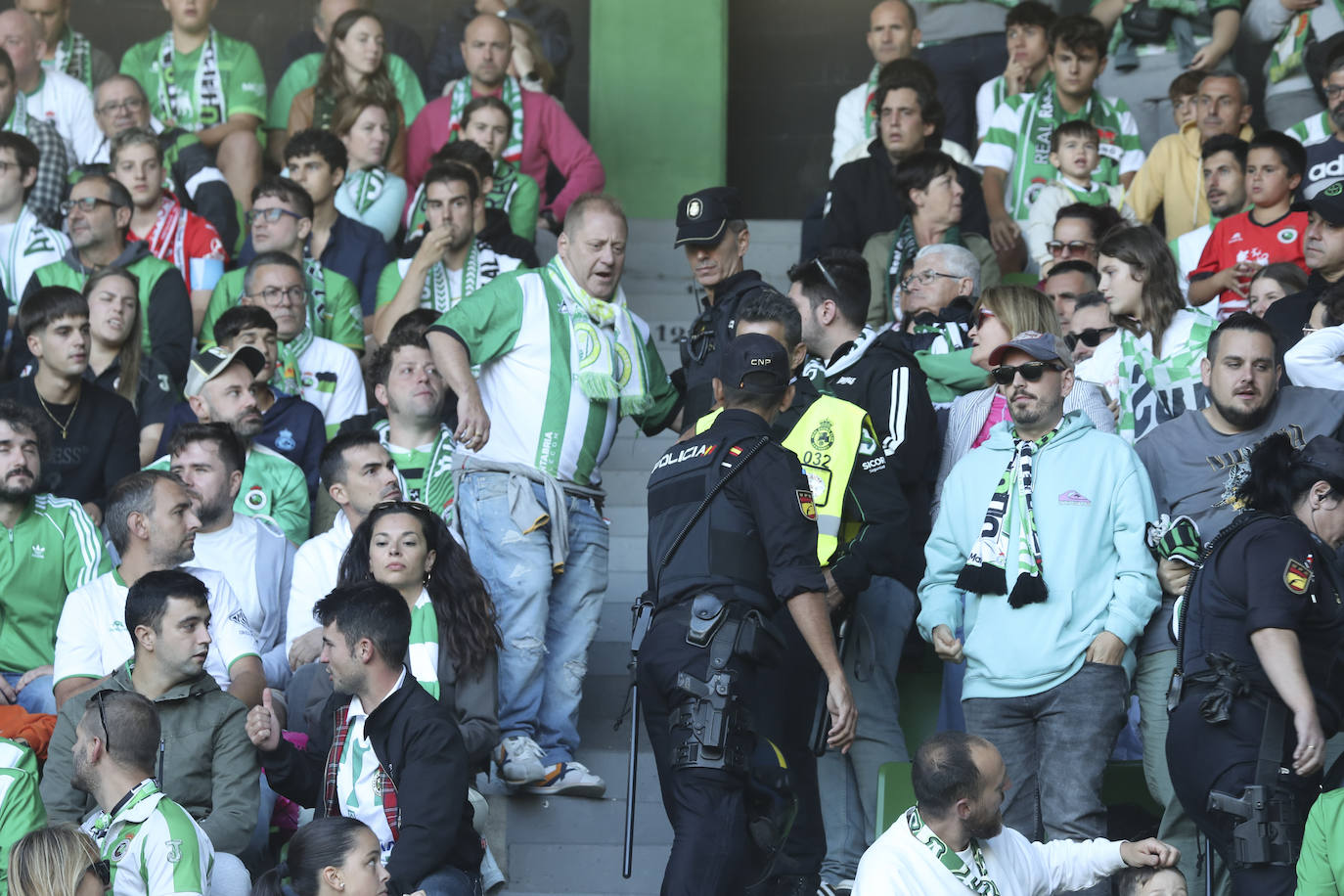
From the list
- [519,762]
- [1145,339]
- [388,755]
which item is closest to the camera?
[388,755]

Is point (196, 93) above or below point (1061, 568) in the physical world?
above

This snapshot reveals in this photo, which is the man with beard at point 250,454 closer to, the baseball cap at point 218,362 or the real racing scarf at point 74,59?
the baseball cap at point 218,362

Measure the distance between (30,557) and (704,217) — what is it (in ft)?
8.43

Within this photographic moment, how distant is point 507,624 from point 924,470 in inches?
59.7

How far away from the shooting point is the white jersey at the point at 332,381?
762 centimetres

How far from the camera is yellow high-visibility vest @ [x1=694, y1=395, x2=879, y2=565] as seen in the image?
5.38 m

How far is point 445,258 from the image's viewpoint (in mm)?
8172

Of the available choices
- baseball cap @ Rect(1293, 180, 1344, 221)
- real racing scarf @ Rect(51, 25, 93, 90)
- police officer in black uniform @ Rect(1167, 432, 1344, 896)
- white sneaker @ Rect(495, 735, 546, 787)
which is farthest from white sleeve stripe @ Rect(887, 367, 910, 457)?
real racing scarf @ Rect(51, 25, 93, 90)

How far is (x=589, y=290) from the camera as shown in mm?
6445

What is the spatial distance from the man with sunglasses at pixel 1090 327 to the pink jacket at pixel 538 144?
11.0 ft

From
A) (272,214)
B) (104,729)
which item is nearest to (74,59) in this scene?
(272,214)

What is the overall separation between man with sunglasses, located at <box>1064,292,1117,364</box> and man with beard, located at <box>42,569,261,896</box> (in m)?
3.59

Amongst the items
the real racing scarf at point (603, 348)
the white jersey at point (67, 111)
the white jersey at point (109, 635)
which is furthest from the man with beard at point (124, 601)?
the white jersey at point (67, 111)

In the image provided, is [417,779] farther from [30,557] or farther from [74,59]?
[74,59]
